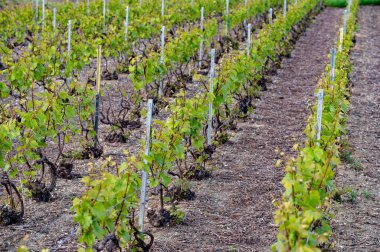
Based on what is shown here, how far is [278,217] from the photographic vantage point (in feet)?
14.1

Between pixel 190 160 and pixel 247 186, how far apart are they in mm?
968

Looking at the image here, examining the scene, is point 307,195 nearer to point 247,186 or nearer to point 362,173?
point 247,186

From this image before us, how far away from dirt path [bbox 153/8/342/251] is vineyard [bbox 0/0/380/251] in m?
0.02

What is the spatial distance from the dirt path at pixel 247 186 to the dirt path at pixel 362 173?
2.09 ft

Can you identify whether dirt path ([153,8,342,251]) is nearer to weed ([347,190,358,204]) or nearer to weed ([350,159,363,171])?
weed ([347,190,358,204])

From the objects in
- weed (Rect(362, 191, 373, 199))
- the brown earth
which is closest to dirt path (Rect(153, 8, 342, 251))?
the brown earth

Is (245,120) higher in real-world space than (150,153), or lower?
lower

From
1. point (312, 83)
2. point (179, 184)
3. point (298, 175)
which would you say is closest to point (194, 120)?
point (179, 184)

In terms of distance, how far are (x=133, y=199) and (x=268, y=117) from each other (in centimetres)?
524

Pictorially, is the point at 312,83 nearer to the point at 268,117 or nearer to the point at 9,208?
the point at 268,117

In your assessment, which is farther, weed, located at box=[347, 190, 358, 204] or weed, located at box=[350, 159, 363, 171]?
weed, located at box=[350, 159, 363, 171]

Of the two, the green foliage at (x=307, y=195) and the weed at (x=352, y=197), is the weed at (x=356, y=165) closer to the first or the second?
the weed at (x=352, y=197)

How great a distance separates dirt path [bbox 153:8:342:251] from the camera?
618 cm

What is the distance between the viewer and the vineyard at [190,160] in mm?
5141
